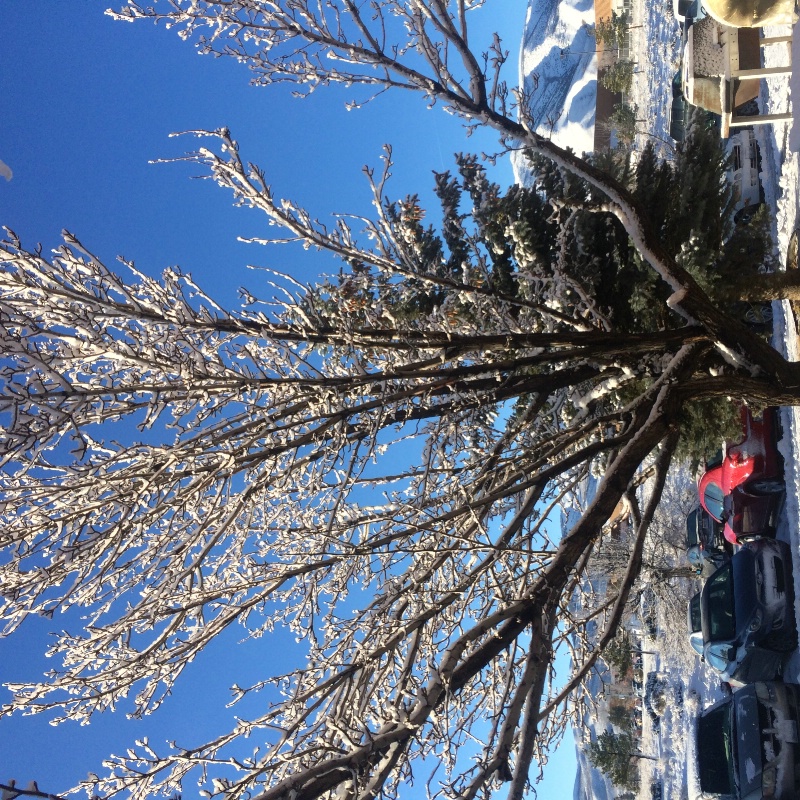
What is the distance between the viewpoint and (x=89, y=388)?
3797mm

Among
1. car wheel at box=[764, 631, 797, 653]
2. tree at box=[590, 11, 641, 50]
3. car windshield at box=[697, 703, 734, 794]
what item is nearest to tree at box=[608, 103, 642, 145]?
tree at box=[590, 11, 641, 50]

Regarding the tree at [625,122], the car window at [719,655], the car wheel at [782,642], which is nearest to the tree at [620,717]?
the car window at [719,655]

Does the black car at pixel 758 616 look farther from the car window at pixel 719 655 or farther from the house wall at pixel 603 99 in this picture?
the house wall at pixel 603 99

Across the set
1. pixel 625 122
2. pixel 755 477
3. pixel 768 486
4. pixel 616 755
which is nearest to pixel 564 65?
pixel 625 122

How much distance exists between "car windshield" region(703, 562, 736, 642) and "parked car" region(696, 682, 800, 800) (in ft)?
3.21

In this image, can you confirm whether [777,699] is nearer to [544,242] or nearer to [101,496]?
[544,242]

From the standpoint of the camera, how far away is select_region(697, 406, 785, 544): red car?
10016 millimetres

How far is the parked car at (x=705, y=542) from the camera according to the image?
12.6m

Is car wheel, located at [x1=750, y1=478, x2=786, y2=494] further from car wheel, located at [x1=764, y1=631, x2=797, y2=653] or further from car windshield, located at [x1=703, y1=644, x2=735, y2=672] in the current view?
car windshield, located at [x1=703, y1=644, x2=735, y2=672]

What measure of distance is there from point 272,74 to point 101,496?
10.7 ft

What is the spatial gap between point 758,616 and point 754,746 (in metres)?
1.78

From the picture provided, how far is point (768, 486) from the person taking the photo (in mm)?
9953

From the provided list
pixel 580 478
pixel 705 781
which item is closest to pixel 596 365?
pixel 580 478

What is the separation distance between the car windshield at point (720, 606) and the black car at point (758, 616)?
0.01m
